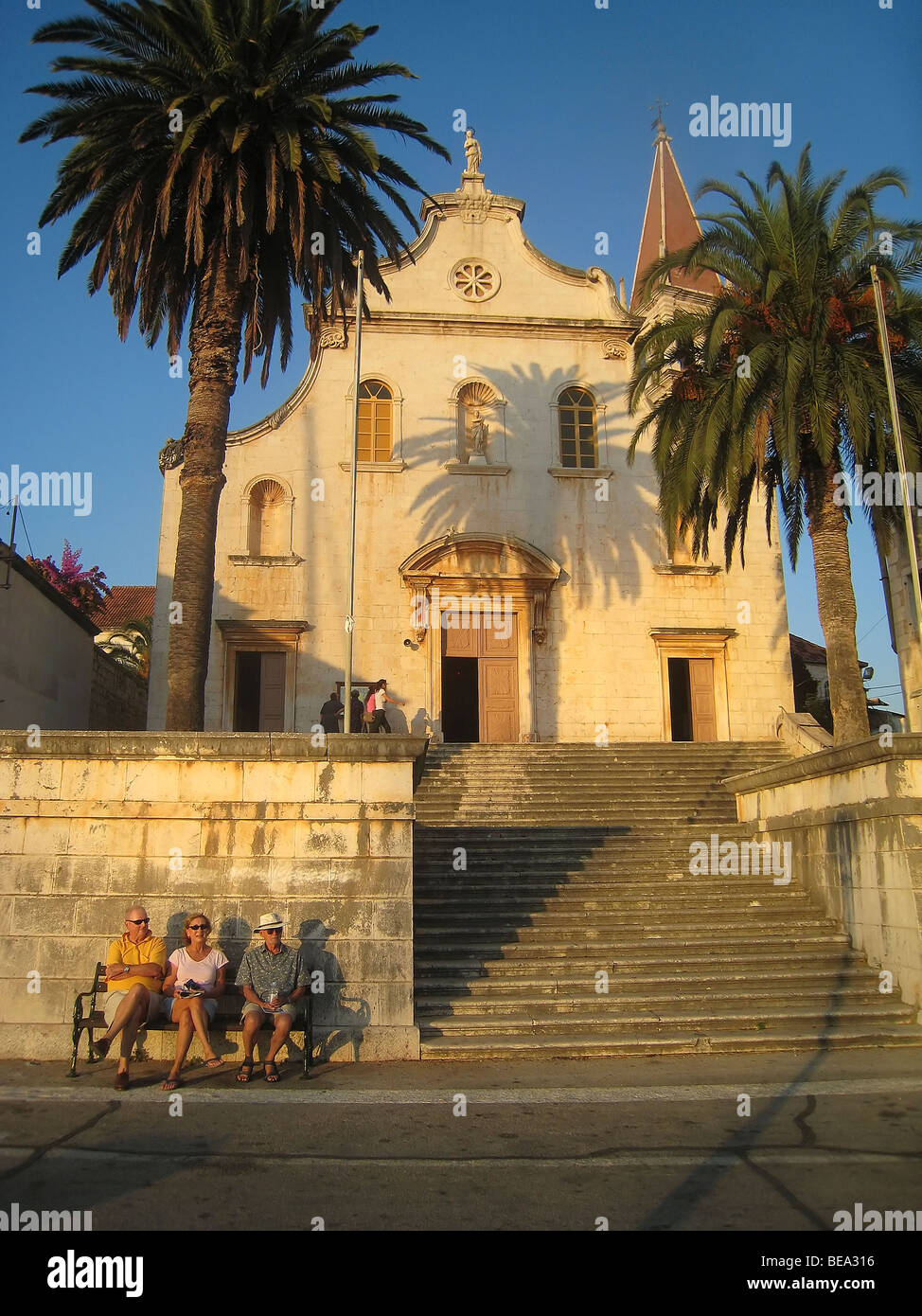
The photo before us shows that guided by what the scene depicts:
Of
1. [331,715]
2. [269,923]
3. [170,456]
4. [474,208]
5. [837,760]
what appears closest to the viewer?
[269,923]

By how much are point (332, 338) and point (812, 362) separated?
11.9 m

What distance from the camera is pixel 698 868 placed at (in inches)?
522

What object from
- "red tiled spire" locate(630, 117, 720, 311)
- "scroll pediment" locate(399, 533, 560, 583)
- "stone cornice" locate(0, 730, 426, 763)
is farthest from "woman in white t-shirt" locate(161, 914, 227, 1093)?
"red tiled spire" locate(630, 117, 720, 311)

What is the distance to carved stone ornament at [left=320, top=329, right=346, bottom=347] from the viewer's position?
22266 millimetres

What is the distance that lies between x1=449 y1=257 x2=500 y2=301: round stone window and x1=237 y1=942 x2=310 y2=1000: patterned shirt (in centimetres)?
1912

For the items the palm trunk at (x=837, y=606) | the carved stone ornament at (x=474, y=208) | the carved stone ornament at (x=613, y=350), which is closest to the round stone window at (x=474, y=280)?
the carved stone ornament at (x=474, y=208)

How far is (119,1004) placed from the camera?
25.4 feet

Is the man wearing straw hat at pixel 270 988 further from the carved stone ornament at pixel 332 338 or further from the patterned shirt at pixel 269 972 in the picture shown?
the carved stone ornament at pixel 332 338

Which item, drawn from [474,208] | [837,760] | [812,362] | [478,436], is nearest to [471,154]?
[474,208]

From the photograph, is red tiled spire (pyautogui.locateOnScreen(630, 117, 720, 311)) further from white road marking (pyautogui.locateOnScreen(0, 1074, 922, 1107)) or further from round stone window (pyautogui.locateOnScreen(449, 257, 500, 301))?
white road marking (pyautogui.locateOnScreen(0, 1074, 922, 1107))

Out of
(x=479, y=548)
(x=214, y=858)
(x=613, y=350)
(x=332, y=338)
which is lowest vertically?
(x=214, y=858)

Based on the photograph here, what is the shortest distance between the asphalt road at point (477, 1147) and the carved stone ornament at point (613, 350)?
61.5 feet

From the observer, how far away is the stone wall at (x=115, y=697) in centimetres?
2106

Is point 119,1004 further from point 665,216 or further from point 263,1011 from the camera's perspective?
point 665,216
